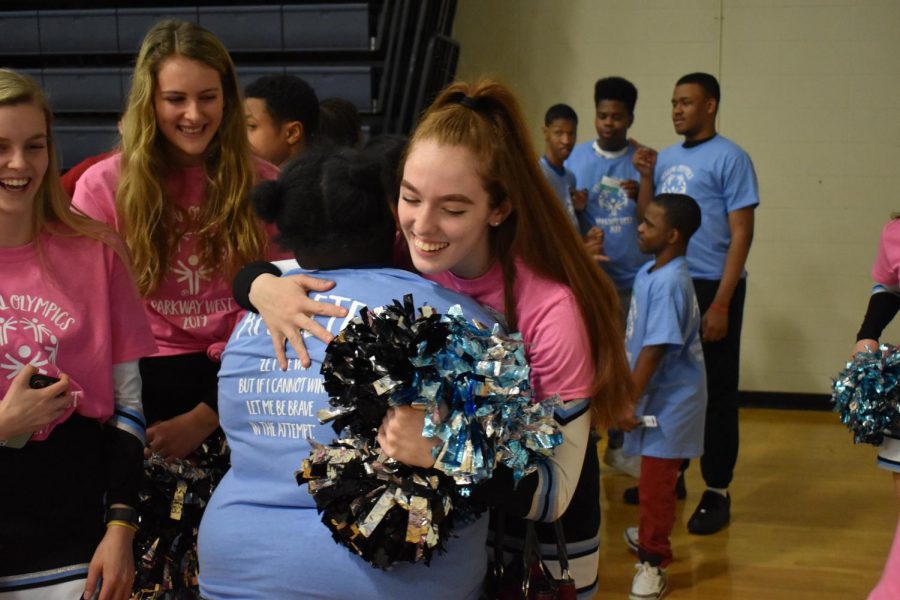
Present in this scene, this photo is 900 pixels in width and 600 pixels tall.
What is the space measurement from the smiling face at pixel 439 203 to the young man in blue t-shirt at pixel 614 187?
12.1 feet

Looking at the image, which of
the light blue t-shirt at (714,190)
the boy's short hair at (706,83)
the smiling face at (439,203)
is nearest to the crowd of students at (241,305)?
the smiling face at (439,203)

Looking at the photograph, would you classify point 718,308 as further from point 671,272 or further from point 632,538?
point 632,538

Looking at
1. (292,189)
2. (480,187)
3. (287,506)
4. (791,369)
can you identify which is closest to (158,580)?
(287,506)

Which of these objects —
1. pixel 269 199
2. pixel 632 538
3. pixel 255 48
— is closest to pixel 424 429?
pixel 269 199

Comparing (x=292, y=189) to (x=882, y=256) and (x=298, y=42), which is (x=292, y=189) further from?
(x=298, y=42)

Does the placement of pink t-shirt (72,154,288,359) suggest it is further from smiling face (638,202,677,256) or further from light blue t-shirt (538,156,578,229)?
light blue t-shirt (538,156,578,229)

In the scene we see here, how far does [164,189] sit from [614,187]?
3.33 metres

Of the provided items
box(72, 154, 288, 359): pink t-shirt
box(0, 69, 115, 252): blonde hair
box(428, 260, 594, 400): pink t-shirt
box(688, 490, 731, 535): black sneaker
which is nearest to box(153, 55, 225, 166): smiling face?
box(72, 154, 288, 359): pink t-shirt

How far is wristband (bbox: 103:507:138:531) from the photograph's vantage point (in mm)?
1863

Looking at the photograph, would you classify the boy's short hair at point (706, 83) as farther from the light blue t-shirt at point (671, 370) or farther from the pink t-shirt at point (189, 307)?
the pink t-shirt at point (189, 307)

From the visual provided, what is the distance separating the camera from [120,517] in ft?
6.12

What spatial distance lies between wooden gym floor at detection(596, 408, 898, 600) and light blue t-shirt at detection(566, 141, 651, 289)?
1091mm

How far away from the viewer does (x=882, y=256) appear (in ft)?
8.79

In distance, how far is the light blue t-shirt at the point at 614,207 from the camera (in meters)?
5.24
